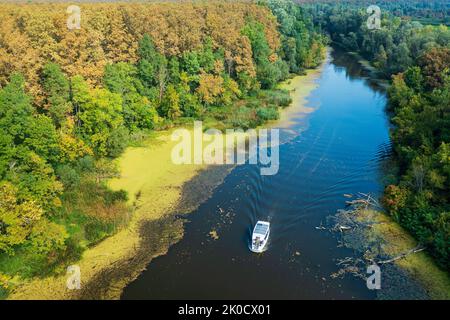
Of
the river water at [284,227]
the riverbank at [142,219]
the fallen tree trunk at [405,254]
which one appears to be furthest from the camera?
the fallen tree trunk at [405,254]

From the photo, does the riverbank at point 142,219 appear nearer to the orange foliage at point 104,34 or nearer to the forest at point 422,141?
the orange foliage at point 104,34

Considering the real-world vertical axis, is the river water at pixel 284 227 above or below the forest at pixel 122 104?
below

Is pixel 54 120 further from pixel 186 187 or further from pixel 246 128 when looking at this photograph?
pixel 246 128

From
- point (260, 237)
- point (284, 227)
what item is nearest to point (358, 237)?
point (284, 227)

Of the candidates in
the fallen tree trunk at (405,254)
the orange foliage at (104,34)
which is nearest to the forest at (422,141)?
the fallen tree trunk at (405,254)

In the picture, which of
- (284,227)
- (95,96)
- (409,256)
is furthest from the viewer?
(95,96)

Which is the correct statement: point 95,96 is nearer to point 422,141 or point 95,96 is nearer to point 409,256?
point 409,256

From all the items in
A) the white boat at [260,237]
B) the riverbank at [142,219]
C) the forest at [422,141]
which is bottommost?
the riverbank at [142,219]
